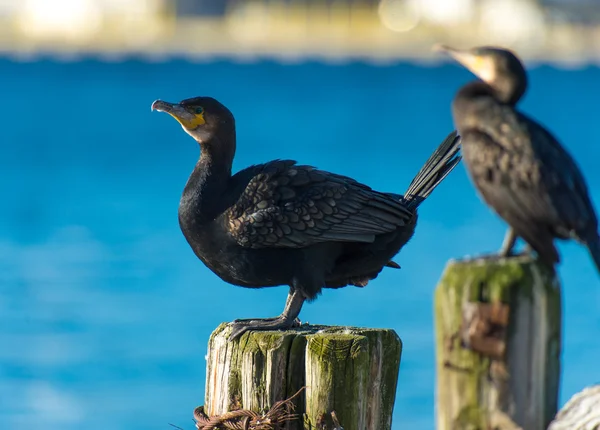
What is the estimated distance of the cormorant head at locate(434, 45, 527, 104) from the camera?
9.89ft

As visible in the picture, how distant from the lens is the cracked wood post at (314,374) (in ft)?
11.6

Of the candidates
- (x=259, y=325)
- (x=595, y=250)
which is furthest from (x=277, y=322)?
(x=595, y=250)

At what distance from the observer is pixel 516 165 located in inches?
114

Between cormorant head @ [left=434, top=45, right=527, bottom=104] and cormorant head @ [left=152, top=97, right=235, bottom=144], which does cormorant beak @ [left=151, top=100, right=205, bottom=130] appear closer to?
cormorant head @ [left=152, top=97, right=235, bottom=144]

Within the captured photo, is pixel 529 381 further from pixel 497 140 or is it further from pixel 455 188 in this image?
pixel 455 188

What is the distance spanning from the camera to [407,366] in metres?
12.0

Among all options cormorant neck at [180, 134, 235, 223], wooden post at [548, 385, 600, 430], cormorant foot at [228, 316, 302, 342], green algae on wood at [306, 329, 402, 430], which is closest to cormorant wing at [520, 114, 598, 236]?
wooden post at [548, 385, 600, 430]

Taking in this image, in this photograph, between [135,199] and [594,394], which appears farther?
[135,199]

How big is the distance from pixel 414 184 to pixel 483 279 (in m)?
1.88

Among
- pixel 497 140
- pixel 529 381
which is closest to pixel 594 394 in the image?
pixel 529 381

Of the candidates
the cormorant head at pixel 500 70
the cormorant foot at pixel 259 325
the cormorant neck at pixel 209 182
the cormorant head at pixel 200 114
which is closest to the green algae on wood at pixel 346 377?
the cormorant foot at pixel 259 325

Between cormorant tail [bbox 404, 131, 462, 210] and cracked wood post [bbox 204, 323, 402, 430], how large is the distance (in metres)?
0.82

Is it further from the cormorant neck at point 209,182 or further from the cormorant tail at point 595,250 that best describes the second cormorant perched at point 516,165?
the cormorant neck at point 209,182

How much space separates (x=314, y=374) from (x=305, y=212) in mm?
826
